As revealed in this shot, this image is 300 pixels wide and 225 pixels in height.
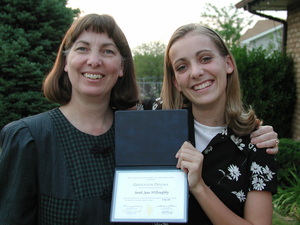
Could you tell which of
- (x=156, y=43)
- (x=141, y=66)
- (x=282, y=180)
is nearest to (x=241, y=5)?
(x=282, y=180)

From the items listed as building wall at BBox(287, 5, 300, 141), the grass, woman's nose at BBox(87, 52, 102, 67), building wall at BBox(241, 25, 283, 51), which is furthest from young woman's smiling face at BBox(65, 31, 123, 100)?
building wall at BBox(241, 25, 283, 51)

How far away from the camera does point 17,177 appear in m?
1.88

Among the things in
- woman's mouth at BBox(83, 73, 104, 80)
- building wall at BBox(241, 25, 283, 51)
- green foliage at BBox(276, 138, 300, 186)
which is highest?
building wall at BBox(241, 25, 283, 51)

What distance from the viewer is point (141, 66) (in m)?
40.9

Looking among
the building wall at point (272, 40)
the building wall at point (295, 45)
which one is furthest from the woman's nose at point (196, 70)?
the building wall at point (272, 40)

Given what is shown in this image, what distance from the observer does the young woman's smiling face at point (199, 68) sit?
2119 mm

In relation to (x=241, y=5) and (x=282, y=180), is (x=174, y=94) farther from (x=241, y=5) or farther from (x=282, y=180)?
(x=241, y=5)

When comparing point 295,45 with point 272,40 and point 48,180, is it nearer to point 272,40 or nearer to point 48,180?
point 48,180

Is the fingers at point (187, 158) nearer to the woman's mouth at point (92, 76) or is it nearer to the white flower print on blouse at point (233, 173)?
the white flower print on blouse at point (233, 173)

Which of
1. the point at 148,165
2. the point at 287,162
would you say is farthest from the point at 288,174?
the point at 148,165

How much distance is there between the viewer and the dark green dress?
1891mm

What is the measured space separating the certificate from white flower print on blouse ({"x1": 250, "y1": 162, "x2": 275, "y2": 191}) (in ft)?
1.38

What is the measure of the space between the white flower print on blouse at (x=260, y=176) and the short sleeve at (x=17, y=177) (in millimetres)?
1260

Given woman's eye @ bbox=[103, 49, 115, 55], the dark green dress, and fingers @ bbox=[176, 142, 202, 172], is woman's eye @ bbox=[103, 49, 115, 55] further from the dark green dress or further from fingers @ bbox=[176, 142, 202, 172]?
fingers @ bbox=[176, 142, 202, 172]
